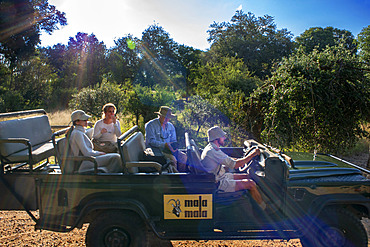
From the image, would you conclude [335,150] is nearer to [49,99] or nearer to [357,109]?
[357,109]

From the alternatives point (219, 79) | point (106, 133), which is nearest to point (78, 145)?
point (106, 133)

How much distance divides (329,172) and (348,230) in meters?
Answer: 0.72

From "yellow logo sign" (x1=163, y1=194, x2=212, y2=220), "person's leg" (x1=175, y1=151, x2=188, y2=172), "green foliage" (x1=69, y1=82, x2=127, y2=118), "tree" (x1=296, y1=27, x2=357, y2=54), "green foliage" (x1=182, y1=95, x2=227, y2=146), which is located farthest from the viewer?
"tree" (x1=296, y1=27, x2=357, y2=54)

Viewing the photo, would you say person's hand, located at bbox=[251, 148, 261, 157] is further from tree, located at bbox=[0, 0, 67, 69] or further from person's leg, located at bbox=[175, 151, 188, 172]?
tree, located at bbox=[0, 0, 67, 69]

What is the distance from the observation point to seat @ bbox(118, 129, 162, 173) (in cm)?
307

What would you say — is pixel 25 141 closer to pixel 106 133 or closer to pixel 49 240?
pixel 106 133

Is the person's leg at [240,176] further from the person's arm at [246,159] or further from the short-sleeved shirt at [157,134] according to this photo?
the short-sleeved shirt at [157,134]

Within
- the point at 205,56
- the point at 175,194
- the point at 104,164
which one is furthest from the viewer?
the point at 205,56

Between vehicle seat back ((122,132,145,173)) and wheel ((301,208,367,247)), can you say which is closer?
wheel ((301,208,367,247))

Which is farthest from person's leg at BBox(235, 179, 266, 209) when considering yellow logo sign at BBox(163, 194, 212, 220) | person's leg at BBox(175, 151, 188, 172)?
person's leg at BBox(175, 151, 188, 172)

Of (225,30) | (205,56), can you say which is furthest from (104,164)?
(225,30)

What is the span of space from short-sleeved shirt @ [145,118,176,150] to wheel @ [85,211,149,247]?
5.64 ft

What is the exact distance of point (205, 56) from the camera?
34000 millimetres

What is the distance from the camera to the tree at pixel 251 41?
29.5 metres
